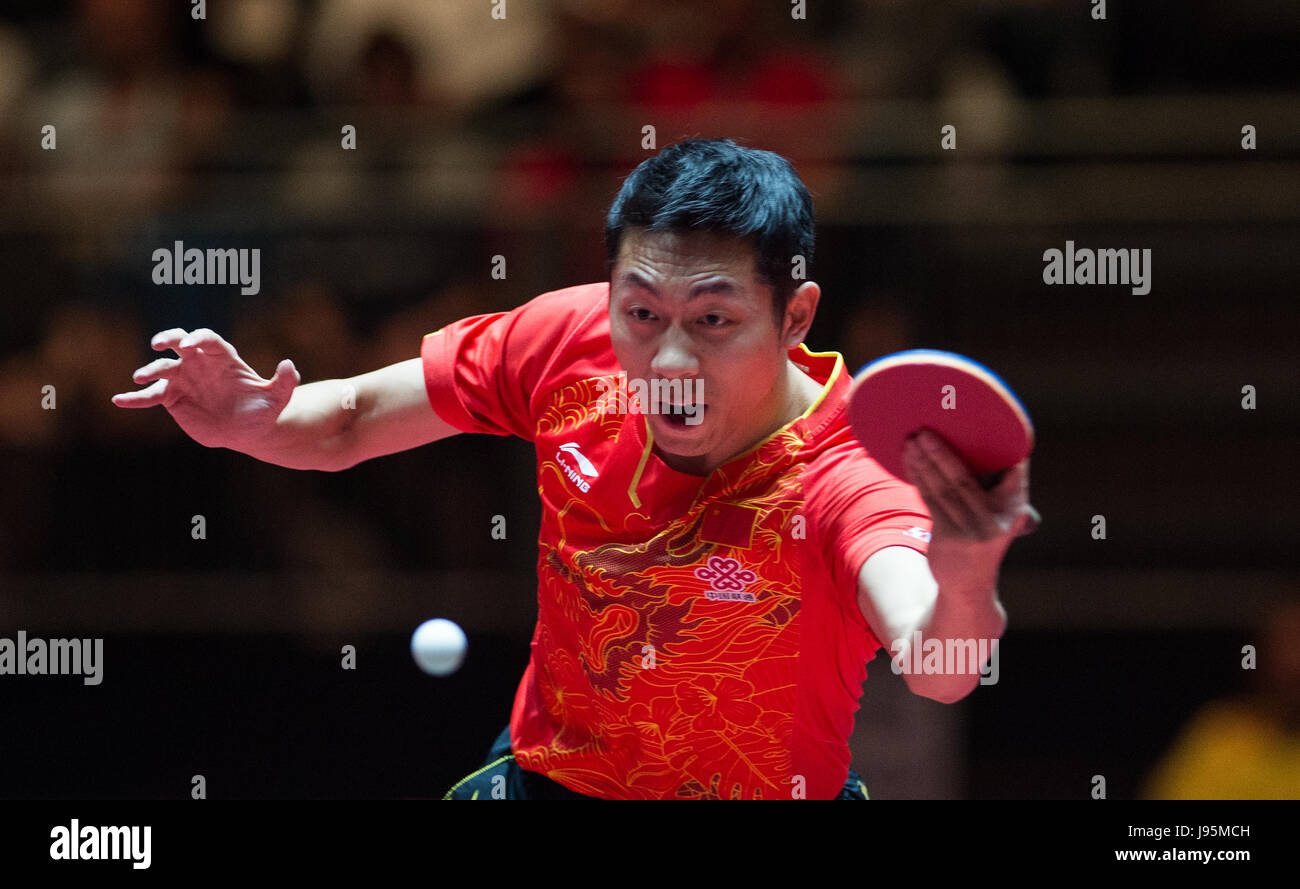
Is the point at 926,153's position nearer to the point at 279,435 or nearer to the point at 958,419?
the point at 279,435

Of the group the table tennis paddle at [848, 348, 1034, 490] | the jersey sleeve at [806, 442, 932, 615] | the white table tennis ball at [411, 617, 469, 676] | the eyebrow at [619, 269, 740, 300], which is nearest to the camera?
the table tennis paddle at [848, 348, 1034, 490]

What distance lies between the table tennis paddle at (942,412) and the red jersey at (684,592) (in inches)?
12.1

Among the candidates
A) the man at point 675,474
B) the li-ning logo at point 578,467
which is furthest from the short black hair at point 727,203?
the li-ning logo at point 578,467

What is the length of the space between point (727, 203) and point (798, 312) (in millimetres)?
232

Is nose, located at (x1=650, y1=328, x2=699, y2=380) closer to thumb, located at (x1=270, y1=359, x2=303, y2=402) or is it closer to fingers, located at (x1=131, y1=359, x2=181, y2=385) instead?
thumb, located at (x1=270, y1=359, x2=303, y2=402)

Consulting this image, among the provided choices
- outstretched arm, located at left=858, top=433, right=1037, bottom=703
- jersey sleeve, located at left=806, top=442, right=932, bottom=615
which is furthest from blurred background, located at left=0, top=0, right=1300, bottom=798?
outstretched arm, located at left=858, top=433, right=1037, bottom=703

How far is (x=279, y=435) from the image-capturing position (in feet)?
8.91

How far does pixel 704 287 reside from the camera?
231 centimetres

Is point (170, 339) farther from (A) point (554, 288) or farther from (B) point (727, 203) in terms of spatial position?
(A) point (554, 288)

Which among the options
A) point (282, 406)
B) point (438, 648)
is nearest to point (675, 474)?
point (282, 406)

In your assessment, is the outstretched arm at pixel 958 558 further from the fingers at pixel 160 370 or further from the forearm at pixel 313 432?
the fingers at pixel 160 370

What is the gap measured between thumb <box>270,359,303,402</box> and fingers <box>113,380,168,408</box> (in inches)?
7.4

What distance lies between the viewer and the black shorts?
8.89 feet
